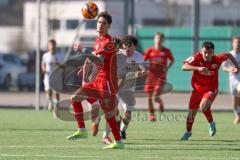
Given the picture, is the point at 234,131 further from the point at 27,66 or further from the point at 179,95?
the point at 27,66

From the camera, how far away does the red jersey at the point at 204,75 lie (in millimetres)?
19000

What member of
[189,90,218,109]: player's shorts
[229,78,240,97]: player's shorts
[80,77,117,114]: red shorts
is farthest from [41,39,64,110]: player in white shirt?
[80,77,117,114]: red shorts

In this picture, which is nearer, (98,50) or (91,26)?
(98,50)

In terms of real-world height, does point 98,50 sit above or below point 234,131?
above

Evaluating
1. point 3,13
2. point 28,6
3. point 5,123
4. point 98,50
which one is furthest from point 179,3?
point 98,50

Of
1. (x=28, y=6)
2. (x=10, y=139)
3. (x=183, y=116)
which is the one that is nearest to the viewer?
(x=10, y=139)

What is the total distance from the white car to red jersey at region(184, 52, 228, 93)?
89.6 feet

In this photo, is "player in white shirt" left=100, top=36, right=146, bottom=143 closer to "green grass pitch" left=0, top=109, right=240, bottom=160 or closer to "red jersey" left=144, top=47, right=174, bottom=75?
"green grass pitch" left=0, top=109, right=240, bottom=160

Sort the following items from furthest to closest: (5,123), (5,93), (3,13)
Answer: (3,13), (5,93), (5,123)

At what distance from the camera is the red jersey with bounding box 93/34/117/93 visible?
54.1ft

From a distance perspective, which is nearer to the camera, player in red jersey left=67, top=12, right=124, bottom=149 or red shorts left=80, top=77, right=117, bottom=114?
player in red jersey left=67, top=12, right=124, bottom=149

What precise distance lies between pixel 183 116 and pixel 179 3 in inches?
1885

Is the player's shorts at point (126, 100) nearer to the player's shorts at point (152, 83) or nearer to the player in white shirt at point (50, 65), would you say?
the player's shorts at point (152, 83)

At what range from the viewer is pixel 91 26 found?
70875mm
